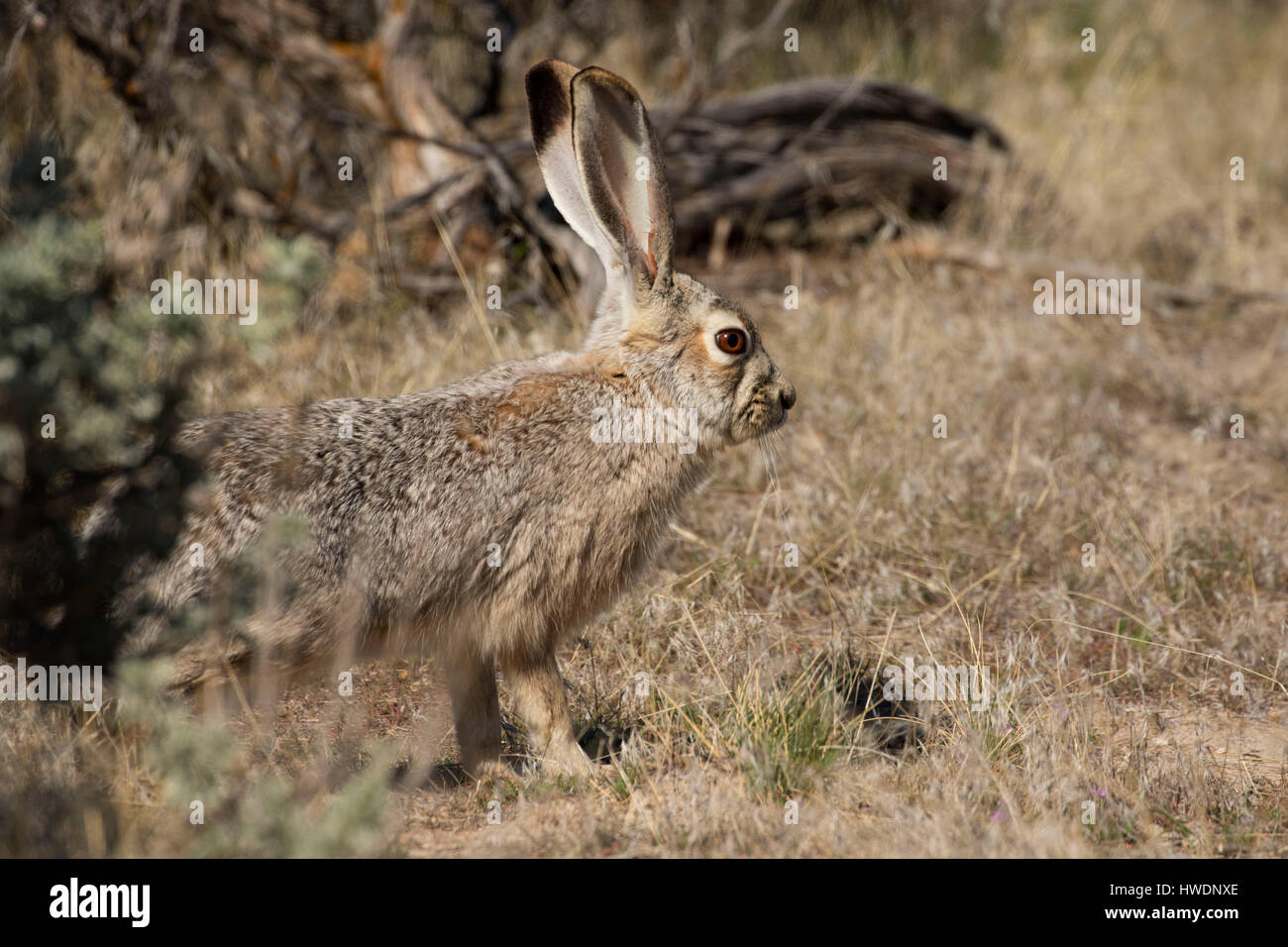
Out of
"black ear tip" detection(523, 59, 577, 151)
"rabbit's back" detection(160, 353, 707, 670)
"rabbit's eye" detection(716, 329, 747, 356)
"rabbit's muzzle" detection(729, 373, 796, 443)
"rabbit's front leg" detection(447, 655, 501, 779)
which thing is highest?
"black ear tip" detection(523, 59, 577, 151)

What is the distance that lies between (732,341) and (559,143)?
2.76 feet

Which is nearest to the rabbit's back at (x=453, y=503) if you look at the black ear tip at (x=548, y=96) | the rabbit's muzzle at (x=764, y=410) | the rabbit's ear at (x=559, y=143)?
the rabbit's muzzle at (x=764, y=410)

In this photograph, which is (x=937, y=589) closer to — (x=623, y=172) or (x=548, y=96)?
(x=623, y=172)

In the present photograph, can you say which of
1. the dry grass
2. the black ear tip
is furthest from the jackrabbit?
the dry grass

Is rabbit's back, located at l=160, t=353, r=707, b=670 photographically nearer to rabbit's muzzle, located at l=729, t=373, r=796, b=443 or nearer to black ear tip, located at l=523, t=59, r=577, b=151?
rabbit's muzzle, located at l=729, t=373, r=796, b=443

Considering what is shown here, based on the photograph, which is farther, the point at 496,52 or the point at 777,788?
the point at 496,52

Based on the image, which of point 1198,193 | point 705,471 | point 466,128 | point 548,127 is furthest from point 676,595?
point 1198,193

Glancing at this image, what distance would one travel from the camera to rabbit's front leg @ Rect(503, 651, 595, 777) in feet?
13.0

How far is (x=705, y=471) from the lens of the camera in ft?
14.1

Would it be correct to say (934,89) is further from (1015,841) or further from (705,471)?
(1015,841)

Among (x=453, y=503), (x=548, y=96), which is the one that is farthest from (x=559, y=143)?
(x=453, y=503)

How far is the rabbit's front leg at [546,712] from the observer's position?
3949 millimetres

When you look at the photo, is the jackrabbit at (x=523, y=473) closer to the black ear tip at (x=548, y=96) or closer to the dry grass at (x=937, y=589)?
the black ear tip at (x=548, y=96)
